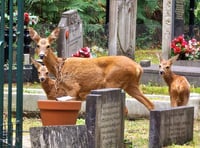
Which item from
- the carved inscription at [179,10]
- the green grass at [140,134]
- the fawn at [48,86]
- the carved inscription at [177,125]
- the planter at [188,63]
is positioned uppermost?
the carved inscription at [179,10]

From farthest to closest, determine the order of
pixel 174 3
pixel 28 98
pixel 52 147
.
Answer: pixel 174 3, pixel 28 98, pixel 52 147

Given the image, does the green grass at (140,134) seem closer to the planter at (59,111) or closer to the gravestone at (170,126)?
the gravestone at (170,126)

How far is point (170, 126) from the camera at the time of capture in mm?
10680

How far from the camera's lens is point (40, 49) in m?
13.5

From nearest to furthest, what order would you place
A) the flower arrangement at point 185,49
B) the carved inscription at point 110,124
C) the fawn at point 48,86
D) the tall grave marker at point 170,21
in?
the carved inscription at point 110,124 < the fawn at point 48,86 < the flower arrangement at point 185,49 < the tall grave marker at point 170,21

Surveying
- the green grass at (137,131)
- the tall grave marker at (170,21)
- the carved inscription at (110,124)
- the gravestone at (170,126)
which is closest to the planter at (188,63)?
the tall grave marker at (170,21)

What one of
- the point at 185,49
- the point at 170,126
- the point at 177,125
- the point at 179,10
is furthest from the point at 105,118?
the point at 179,10

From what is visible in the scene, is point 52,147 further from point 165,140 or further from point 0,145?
point 165,140

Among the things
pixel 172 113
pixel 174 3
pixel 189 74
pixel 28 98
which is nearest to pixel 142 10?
pixel 174 3

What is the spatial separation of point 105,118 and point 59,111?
979 millimetres

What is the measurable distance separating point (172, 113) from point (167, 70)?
9.75 feet

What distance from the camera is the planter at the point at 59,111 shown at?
34.6ft

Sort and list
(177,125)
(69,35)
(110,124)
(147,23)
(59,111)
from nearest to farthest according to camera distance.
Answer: (110,124) → (59,111) → (177,125) → (69,35) → (147,23)

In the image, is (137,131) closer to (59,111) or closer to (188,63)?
(59,111)
